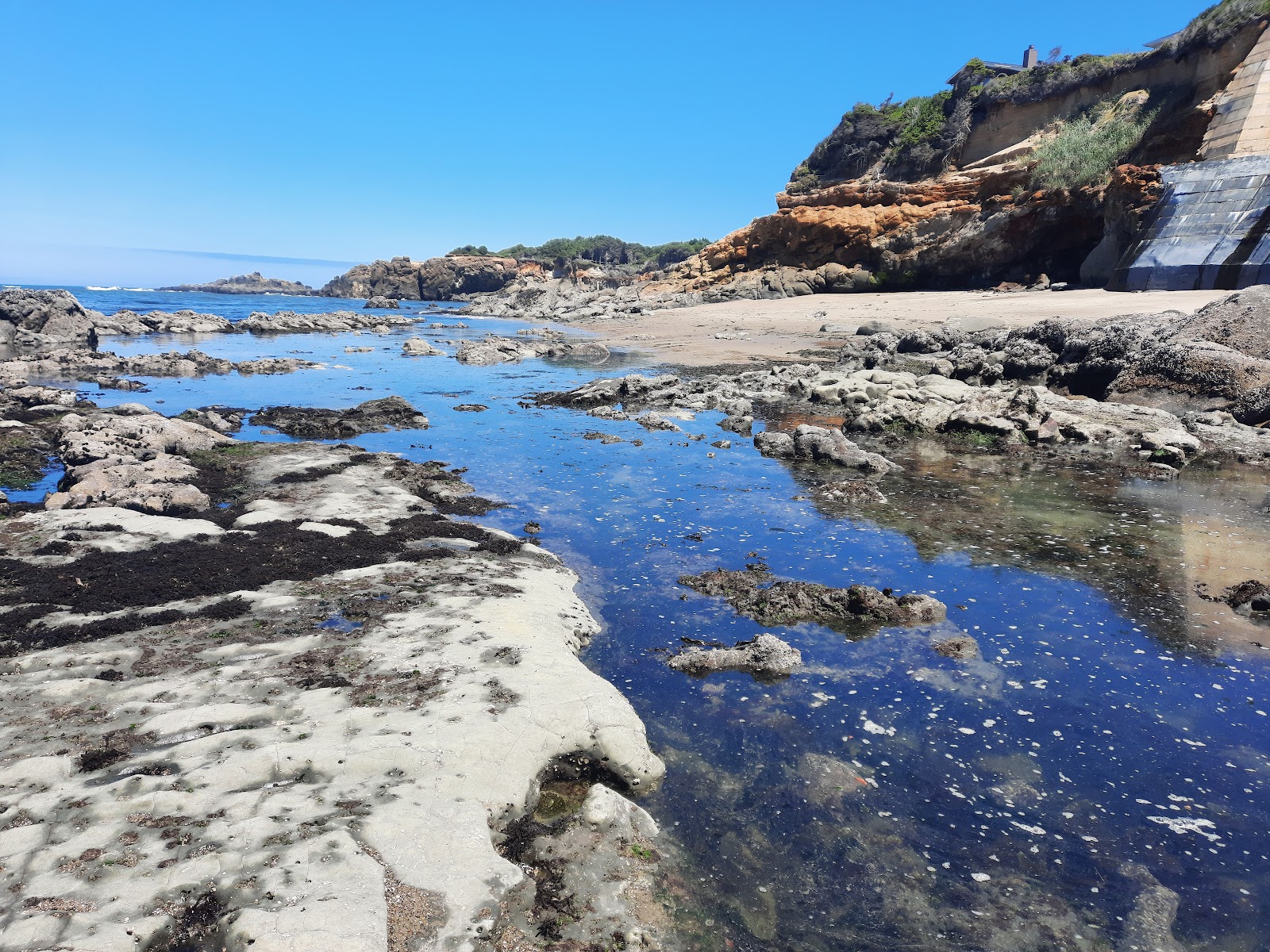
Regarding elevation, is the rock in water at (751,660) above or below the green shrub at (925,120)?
below

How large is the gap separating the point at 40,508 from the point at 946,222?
50.4 meters

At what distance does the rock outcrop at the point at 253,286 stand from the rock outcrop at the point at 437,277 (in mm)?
45630

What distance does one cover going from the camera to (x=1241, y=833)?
5.14 meters

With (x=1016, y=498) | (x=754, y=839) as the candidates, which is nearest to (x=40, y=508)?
(x=754, y=839)

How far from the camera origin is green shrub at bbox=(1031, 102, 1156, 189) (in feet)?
130

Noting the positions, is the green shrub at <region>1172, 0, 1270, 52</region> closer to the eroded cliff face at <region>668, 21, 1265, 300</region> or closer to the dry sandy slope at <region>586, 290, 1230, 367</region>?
the eroded cliff face at <region>668, 21, 1265, 300</region>

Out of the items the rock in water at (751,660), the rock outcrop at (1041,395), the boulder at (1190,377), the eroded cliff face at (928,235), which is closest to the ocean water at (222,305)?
the eroded cliff face at (928,235)

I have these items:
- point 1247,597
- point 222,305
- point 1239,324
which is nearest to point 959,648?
point 1247,597

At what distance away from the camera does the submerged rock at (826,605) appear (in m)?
8.38

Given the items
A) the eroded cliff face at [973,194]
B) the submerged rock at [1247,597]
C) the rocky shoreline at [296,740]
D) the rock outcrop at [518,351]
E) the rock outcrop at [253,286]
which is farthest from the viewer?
the rock outcrop at [253,286]

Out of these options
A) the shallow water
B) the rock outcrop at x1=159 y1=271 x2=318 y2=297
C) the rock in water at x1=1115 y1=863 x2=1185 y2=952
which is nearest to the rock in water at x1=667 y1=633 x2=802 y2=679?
the shallow water

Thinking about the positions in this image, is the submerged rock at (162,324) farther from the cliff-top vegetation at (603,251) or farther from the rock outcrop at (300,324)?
the cliff-top vegetation at (603,251)

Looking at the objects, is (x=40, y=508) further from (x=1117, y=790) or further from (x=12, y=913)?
(x=1117, y=790)

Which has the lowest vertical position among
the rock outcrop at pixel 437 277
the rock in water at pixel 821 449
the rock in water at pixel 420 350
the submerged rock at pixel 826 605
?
the submerged rock at pixel 826 605
